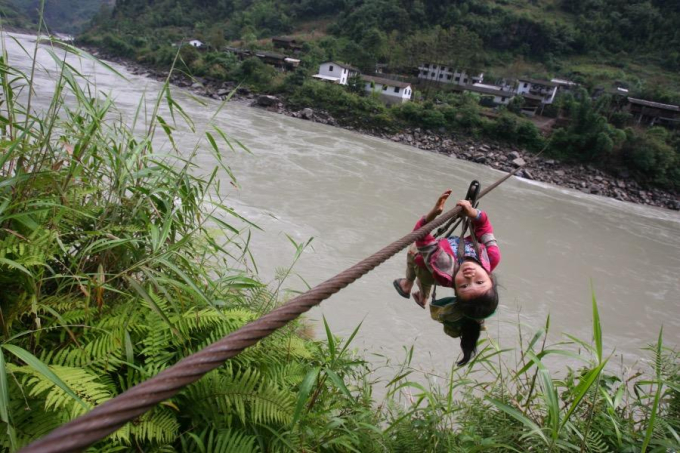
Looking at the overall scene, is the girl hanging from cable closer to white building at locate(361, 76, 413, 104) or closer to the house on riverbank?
white building at locate(361, 76, 413, 104)

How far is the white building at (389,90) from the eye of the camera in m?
28.3

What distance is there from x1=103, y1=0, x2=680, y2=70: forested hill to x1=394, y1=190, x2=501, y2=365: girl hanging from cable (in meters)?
44.3

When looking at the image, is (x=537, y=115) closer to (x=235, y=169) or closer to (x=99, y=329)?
(x=235, y=169)

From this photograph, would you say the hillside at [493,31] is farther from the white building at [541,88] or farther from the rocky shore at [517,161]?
the rocky shore at [517,161]

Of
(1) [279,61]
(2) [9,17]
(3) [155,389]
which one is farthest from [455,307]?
(1) [279,61]

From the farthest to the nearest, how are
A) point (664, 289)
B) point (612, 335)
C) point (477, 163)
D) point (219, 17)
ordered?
point (219, 17), point (477, 163), point (664, 289), point (612, 335)

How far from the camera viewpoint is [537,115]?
94.7 feet

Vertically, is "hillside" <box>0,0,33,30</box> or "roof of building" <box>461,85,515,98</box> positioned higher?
"roof of building" <box>461,85,515,98</box>

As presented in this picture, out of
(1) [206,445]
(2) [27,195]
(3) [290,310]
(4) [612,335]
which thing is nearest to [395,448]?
(1) [206,445]

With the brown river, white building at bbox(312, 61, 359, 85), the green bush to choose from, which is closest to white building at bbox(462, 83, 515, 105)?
white building at bbox(312, 61, 359, 85)

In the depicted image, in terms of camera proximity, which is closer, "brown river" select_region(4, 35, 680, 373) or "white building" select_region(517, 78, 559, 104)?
"brown river" select_region(4, 35, 680, 373)

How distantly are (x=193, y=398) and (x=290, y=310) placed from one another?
2.72 feet

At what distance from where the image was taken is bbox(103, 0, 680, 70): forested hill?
46.7m

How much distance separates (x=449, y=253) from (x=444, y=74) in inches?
1542
